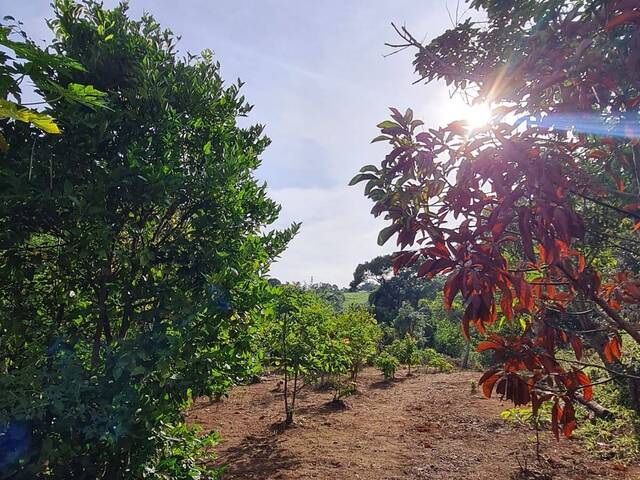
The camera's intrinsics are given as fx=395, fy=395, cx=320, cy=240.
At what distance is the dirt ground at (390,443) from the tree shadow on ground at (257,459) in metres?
0.01

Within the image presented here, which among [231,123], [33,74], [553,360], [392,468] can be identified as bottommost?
[392,468]

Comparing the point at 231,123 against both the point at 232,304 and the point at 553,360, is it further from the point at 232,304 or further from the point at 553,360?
the point at 553,360

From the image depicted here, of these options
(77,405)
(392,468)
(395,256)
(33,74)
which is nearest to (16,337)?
(77,405)

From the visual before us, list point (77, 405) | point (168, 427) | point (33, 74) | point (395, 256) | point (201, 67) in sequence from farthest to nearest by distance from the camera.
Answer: point (201, 67) → point (168, 427) → point (77, 405) → point (33, 74) → point (395, 256)

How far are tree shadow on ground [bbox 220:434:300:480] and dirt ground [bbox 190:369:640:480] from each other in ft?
0.05

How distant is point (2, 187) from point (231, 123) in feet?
6.00

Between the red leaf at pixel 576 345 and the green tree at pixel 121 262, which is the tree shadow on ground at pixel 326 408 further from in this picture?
the red leaf at pixel 576 345

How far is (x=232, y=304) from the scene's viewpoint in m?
2.69

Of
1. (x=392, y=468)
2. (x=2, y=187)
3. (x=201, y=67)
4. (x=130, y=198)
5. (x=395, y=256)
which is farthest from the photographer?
(x=392, y=468)

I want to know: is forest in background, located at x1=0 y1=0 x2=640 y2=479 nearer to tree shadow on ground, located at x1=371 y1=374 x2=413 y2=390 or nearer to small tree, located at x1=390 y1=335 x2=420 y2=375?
tree shadow on ground, located at x1=371 y1=374 x2=413 y2=390

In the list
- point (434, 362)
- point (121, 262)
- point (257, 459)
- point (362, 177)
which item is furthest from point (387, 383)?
point (362, 177)

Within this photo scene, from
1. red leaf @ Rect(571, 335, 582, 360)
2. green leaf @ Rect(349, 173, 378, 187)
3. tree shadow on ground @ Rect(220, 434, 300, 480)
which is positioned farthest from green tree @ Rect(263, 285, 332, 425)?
green leaf @ Rect(349, 173, 378, 187)

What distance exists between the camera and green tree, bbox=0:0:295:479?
2436mm

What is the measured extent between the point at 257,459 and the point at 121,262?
411 centimetres
